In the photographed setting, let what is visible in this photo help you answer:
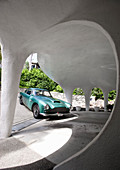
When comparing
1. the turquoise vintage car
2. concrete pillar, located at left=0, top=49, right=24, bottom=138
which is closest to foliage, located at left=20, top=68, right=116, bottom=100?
the turquoise vintage car

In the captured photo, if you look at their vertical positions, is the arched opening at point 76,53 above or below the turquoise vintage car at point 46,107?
above

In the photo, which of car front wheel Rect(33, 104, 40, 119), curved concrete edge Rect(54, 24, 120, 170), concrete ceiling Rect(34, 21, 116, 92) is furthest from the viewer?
car front wheel Rect(33, 104, 40, 119)

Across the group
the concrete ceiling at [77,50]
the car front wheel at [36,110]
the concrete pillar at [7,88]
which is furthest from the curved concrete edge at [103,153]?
the car front wheel at [36,110]

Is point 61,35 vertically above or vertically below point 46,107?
above

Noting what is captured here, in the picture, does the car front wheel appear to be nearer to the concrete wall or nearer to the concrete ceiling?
the concrete wall

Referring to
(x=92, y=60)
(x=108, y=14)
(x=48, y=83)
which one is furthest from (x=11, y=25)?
(x=48, y=83)

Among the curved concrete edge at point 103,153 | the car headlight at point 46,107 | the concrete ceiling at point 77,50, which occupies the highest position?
the concrete ceiling at point 77,50

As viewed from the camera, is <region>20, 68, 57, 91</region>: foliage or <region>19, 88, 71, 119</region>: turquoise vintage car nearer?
<region>19, 88, 71, 119</region>: turquoise vintage car

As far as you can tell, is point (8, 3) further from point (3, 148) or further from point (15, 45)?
point (3, 148)

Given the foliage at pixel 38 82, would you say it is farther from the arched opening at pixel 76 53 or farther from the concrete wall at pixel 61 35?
the concrete wall at pixel 61 35

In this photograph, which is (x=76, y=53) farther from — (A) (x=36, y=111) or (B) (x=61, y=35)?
(A) (x=36, y=111)

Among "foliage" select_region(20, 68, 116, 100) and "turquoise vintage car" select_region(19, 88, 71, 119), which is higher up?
"foliage" select_region(20, 68, 116, 100)

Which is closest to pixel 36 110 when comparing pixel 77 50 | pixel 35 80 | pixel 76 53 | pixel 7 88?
pixel 7 88

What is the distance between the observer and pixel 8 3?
2.86 meters
